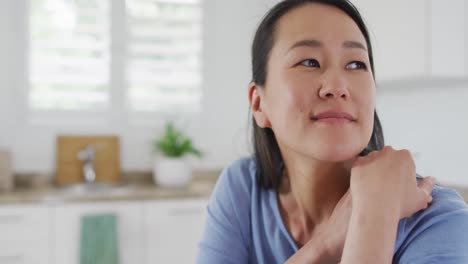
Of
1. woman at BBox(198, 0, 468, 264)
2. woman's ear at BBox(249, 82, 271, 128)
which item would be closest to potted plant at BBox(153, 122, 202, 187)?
woman at BBox(198, 0, 468, 264)

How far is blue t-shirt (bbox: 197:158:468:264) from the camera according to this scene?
69cm

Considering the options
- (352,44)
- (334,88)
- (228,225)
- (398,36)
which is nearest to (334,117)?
(334,88)

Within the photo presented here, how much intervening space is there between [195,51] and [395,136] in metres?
1.49

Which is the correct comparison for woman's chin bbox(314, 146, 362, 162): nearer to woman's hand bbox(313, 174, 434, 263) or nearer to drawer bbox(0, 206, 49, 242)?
woman's hand bbox(313, 174, 434, 263)

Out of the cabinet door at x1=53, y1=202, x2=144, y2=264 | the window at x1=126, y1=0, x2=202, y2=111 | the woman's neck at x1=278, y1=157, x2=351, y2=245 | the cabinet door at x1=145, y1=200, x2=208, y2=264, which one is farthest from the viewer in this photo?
the window at x1=126, y1=0, x2=202, y2=111

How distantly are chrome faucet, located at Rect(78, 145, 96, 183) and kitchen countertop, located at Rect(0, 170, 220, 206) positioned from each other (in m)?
0.12

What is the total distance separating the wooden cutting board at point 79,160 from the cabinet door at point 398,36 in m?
1.79

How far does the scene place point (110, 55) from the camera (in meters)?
3.06

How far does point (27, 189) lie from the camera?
108 inches

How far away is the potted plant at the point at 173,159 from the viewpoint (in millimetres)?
2898

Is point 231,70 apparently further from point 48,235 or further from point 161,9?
point 48,235

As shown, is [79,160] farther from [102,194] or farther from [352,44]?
[352,44]

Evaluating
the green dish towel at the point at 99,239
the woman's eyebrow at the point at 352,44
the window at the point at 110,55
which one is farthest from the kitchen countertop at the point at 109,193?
the woman's eyebrow at the point at 352,44

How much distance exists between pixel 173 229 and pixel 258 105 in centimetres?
178
